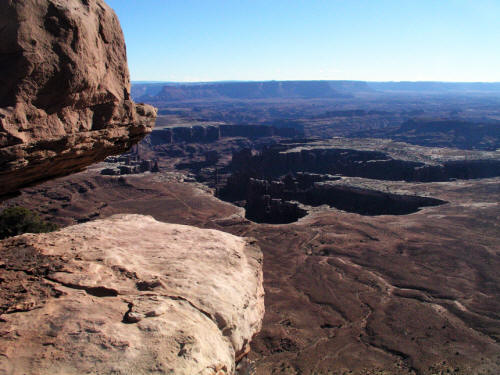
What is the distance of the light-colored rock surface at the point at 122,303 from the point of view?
6363mm

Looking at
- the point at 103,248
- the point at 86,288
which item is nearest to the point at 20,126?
the point at 86,288

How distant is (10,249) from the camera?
380 inches

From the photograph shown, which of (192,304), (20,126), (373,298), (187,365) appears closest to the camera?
(187,365)

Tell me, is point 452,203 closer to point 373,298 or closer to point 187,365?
point 373,298

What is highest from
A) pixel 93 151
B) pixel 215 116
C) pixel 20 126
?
pixel 20 126

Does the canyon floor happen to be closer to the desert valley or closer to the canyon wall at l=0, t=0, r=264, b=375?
the desert valley

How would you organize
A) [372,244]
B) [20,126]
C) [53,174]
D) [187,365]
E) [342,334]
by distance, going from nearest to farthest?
[187,365] < [20,126] < [53,174] < [342,334] < [372,244]

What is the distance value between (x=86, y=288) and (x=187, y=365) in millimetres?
2777

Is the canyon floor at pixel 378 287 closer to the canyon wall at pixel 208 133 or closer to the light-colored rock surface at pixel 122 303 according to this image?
the light-colored rock surface at pixel 122 303

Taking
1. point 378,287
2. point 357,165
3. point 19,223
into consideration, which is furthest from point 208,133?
point 378,287

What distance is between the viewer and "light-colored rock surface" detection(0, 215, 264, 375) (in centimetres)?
636

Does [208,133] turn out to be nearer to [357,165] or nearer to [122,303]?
[357,165]

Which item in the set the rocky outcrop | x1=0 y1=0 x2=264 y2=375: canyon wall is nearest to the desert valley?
x1=0 y1=0 x2=264 y2=375: canyon wall

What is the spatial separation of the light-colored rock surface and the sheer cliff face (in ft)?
6.73
